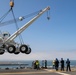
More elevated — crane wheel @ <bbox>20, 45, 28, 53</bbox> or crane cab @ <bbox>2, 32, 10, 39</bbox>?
crane cab @ <bbox>2, 32, 10, 39</bbox>

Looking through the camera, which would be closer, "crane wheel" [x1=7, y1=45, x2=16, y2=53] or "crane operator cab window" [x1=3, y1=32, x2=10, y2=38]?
"crane wheel" [x1=7, y1=45, x2=16, y2=53]

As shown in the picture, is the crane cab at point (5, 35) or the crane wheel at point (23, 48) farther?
the crane cab at point (5, 35)

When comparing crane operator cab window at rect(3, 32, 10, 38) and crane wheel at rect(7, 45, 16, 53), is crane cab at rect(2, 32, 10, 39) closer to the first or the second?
crane operator cab window at rect(3, 32, 10, 38)

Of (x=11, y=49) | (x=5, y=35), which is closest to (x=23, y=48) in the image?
(x=11, y=49)

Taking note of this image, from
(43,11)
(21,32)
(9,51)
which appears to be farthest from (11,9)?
(43,11)

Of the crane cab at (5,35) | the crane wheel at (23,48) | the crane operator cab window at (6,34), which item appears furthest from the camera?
the crane operator cab window at (6,34)

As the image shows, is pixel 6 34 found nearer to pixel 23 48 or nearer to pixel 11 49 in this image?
pixel 11 49

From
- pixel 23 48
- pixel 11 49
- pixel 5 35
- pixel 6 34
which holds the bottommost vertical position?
pixel 11 49

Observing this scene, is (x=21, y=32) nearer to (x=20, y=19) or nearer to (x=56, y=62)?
(x=20, y=19)

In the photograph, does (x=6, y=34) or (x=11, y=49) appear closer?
(x=11, y=49)

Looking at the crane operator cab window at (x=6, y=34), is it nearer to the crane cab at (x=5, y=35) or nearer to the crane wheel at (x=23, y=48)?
the crane cab at (x=5, y=35)

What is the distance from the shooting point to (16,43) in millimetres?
52812

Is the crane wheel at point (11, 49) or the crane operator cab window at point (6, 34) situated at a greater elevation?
the crane operator cab window at point (6, 34)

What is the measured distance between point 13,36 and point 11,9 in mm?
9447
